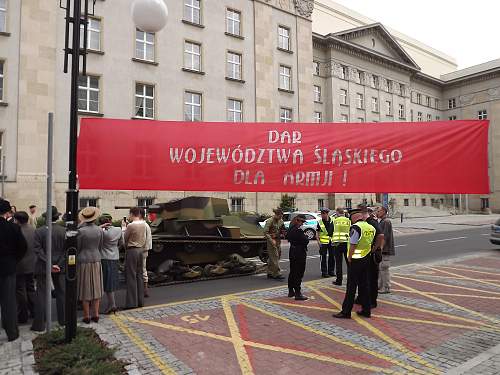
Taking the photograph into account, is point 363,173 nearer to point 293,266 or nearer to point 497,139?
point 293,266

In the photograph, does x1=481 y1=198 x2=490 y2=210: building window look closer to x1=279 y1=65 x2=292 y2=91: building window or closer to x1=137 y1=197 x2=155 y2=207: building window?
x1=279 y1=65 x2=292 y2=91: building window

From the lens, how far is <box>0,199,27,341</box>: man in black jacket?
17.7 ft

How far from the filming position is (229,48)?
27.6 m

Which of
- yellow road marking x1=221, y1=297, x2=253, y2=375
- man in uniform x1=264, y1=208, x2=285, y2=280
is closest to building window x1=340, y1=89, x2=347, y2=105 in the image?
man in uniform x1=264, y1=208, x2=285, y2=280

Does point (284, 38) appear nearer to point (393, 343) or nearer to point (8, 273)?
point (393, 343)

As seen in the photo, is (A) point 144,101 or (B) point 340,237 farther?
(A) point 144,101

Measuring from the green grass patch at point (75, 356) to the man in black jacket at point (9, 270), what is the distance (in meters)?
0.46

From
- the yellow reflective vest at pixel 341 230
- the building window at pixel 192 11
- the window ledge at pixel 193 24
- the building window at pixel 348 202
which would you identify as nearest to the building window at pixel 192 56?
the window ledge at pixel 193 24

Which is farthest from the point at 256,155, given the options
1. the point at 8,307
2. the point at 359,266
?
the point at 8,307

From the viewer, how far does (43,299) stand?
6012mm

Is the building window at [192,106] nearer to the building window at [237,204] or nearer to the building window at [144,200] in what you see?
the building window at [144,200]

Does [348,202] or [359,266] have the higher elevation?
[348,202]

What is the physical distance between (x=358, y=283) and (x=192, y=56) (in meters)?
22.7

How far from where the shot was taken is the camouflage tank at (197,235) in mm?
10062
